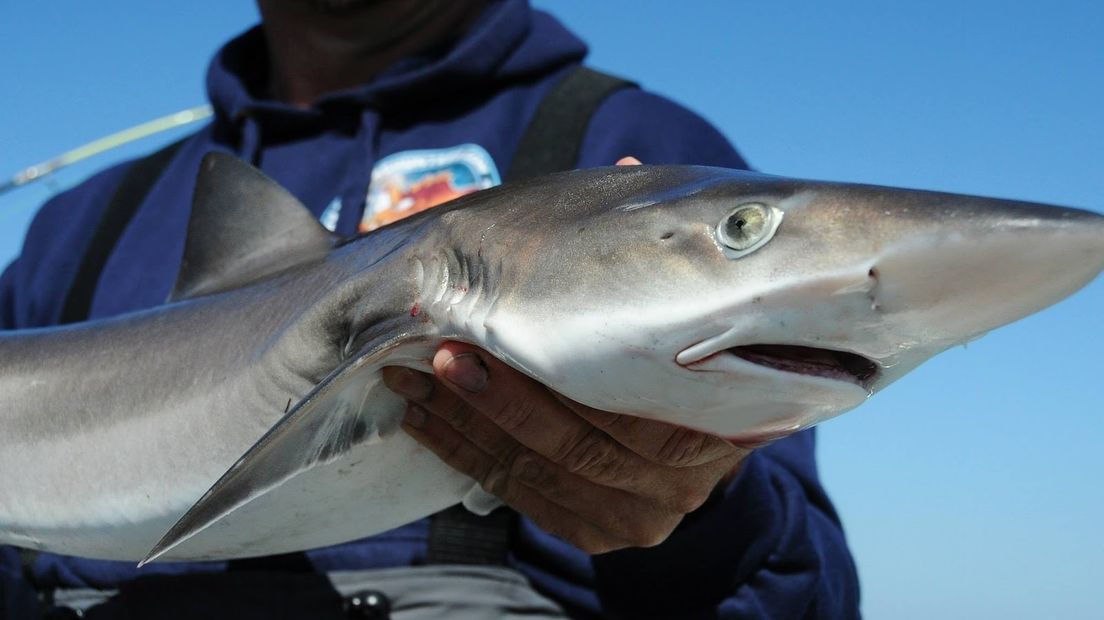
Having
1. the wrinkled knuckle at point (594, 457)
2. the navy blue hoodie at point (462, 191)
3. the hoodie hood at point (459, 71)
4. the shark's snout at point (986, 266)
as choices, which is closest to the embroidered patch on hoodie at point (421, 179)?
the navy blue hoodie at point (462, 191)

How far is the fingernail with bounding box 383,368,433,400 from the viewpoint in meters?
2.07

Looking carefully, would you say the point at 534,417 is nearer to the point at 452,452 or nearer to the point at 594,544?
the point at 452,452

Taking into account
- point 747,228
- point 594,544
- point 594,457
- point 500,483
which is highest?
point 747,228

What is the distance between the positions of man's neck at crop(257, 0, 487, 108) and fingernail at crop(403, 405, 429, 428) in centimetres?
214

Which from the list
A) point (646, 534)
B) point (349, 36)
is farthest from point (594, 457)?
point (349, 36)

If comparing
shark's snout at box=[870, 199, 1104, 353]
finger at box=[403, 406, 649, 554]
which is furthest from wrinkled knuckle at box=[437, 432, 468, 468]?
shark's snout at box=[870, 199, 1104, 353]

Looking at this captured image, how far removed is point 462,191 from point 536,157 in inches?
9.9

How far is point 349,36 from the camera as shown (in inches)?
161

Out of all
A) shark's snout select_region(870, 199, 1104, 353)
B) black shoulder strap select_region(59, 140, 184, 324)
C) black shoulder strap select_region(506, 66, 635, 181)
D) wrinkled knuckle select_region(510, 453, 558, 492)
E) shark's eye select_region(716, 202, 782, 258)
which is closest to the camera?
shark's snout select_region(870, 199, 1104, 353)

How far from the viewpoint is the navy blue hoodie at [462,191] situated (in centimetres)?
271

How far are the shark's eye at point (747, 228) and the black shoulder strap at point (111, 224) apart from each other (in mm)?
2461

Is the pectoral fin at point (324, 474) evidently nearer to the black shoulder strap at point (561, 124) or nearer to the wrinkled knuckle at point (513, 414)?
the wrinkled knuckle at point (513, 414)

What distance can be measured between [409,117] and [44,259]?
1285mm

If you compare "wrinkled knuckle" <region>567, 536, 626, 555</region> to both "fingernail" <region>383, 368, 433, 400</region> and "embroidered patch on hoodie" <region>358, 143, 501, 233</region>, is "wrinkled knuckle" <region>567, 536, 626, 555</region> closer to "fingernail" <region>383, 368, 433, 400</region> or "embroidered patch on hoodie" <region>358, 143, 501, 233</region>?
"fingernail" <region>383, 368, 433, 400</region>
